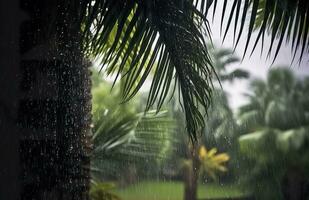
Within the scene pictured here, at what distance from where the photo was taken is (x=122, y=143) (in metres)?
2.44

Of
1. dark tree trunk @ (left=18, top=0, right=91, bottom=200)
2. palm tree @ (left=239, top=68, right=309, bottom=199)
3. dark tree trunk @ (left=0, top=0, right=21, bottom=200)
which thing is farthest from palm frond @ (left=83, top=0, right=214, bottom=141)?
palm tree @ (left=239, top=68, right=309, bottom=199)

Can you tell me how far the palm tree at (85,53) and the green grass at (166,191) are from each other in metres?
0.39

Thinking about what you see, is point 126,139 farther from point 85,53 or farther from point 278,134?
point 278,134

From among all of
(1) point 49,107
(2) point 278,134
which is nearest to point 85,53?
(1) point 49,107

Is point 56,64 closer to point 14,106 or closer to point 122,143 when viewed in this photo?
point 14,106

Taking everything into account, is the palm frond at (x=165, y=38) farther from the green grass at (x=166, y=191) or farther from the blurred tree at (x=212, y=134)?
the green grass at (x=166, y=191)

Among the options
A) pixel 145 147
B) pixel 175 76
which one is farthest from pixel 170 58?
pixel 145 147

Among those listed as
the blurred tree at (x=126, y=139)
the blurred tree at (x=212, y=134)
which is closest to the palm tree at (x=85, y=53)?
the blurred tree at (x=126, y=139)

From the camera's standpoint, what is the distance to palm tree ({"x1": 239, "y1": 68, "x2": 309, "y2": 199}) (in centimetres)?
246

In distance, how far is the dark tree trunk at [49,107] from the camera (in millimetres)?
1794

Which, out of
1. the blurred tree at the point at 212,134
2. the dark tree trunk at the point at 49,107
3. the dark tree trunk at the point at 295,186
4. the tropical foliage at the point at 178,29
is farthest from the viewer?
the dark tree trunk at the point at 295,186

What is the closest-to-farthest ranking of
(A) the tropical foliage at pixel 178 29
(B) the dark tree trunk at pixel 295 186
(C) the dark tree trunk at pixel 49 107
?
(A) the tropical foliage at pixel 178 29, (C) the dark tree trunk at pixel 49 107, (B) the dark tree trunk at pixel 295 186

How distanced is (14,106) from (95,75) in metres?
0.38

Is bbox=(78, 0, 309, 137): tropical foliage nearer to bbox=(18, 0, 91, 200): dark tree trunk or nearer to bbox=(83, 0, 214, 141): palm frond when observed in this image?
bbox=(83, 0, 214, 141): palm frond
